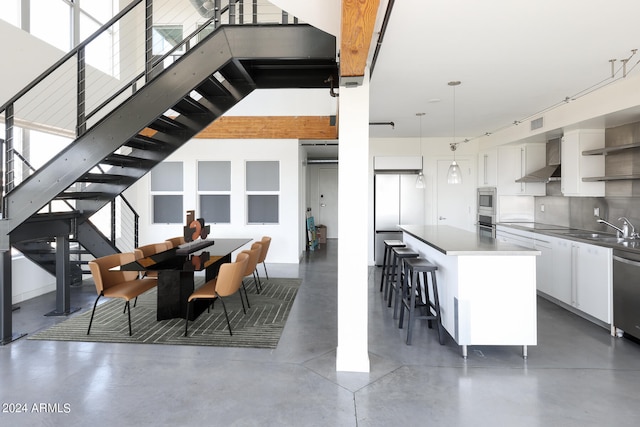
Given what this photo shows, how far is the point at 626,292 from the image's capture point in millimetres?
3492

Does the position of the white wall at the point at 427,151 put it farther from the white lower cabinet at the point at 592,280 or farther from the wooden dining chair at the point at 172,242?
the wooden dining chair at the point at 172,242

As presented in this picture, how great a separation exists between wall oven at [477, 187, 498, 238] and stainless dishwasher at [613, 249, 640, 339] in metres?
2.83

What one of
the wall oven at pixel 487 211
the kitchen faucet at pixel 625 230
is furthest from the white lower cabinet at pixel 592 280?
the wall oven at pixel 487 211

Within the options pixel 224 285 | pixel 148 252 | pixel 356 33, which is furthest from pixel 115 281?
pixel 356 33

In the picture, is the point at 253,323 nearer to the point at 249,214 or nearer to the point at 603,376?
the point at 603,376

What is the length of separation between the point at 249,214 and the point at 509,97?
5.30m

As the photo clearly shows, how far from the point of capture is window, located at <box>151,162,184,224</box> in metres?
7.63

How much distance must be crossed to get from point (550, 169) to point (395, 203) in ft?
8.62

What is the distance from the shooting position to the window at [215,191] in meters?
7.61

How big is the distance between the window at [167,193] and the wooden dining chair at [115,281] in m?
3.50

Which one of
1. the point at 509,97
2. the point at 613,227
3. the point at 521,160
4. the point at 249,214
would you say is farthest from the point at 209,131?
the point at 613,227

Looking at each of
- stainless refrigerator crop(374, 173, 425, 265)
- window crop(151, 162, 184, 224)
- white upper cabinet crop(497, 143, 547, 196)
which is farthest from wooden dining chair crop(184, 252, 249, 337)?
white upper cabinet crop(497, 143, 547, 196)

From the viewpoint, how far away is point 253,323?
403 cm

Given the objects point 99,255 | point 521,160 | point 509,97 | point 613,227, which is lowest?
point 99,255
